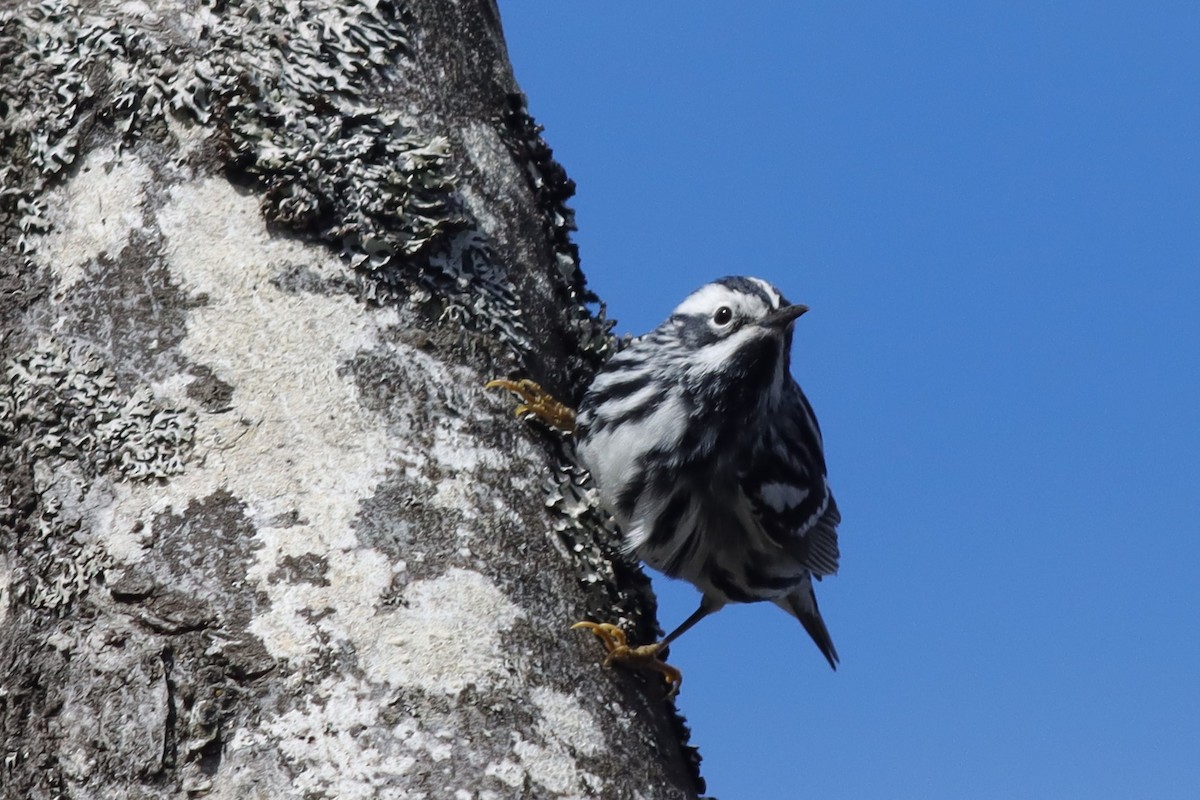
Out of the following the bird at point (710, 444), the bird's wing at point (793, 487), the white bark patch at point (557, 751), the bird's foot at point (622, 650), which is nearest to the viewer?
the white bark patch at point (557, 751)

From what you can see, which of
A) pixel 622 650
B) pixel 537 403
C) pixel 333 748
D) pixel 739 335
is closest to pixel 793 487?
pixel 739 335

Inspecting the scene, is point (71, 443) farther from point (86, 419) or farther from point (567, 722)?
point (567, 722)

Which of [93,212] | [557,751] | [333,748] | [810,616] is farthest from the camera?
[810,616]

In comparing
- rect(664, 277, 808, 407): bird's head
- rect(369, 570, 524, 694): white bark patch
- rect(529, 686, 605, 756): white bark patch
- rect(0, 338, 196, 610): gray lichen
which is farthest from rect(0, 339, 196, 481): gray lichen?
rect(664, 277, 808, 407): bird's head

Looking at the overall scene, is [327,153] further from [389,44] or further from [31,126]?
[31,126]

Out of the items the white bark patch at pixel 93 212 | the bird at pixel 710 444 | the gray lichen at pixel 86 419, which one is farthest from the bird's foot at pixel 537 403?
the white bark patch at pixel 93 212

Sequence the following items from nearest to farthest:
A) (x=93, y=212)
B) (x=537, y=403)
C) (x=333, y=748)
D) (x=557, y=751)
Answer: (x=333, y=748) < (x=557, y=751) < (x=93, y=212) < (x=537, y=403)

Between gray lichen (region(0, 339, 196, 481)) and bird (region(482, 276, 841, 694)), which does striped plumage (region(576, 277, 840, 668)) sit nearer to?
bird (region(482, 276, 841, 694))

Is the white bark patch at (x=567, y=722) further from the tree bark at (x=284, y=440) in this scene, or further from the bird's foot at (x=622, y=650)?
the bird's foot at (x=622, y=650)

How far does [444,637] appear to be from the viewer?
335cm

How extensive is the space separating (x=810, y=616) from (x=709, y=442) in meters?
2.61

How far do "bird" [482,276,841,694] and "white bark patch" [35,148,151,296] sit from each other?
64.0 inches

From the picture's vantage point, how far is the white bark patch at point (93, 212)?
156 inches

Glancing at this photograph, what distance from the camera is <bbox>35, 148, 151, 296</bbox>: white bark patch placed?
3951 millimetres
